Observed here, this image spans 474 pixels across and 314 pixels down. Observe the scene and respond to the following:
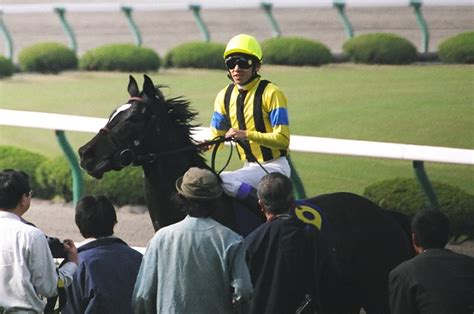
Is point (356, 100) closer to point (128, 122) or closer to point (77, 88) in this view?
point (77, 88)

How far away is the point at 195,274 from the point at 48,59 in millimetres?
11955

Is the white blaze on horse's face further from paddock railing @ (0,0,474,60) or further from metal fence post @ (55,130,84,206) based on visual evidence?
paddock railing @ (0,0,474,60)

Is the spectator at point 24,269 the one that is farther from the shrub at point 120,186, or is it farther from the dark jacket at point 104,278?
the shrub at point 120,186

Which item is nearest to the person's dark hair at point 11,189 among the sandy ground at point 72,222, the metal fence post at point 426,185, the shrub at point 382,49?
the metal fence post at point 426,185

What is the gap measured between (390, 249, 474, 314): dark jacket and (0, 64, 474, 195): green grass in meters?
5.38

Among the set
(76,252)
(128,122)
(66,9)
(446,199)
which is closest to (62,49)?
(66,9)

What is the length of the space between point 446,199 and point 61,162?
3.55 meters

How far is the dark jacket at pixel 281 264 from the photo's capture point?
5.64 metres

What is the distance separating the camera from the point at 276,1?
17266 mm

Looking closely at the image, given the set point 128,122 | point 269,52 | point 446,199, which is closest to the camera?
point 128,122

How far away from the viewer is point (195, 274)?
5.40 m

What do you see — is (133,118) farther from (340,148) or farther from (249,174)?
(340,148)

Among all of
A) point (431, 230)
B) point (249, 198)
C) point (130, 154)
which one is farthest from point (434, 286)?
point (130, 154)

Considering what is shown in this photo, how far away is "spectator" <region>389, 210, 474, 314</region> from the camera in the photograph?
542 cm
